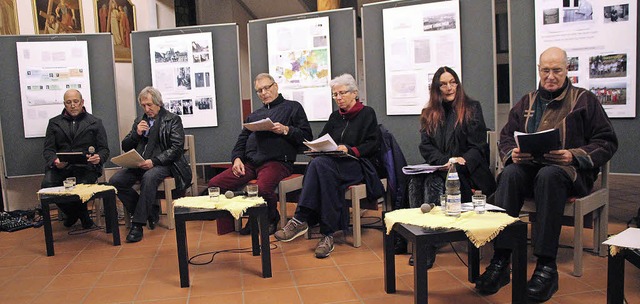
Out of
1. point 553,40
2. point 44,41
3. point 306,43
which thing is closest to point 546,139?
point 553,40

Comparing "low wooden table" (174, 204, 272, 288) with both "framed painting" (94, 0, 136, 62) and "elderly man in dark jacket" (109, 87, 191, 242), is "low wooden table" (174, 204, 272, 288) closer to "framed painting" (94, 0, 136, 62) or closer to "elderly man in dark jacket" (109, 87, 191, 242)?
"elderly man in dark jacket" (109, 87, 191, 242)

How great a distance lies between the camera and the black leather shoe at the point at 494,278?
2631 mm

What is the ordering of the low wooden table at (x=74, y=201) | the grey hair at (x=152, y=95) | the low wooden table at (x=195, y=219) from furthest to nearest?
the grey hair at (x=152, y=95)
the low wooden table at (x=74, y=201)
the low wooden table at (x=195, y=219)

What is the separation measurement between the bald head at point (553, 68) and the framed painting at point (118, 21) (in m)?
4.35

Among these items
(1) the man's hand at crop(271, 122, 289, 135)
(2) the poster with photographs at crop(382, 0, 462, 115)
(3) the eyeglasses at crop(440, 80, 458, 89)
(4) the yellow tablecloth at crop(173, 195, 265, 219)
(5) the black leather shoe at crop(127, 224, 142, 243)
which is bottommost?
(5) the black leather shoe at crop(127, 224, 142, 243)

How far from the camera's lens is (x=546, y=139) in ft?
8.75

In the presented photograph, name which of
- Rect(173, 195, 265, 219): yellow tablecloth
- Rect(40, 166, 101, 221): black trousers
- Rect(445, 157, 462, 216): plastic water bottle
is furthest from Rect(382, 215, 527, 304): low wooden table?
Rect(40, 166, 101, 221): black trousers

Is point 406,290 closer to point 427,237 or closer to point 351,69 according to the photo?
point 427,237

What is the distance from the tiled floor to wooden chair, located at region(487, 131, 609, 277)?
0.11m

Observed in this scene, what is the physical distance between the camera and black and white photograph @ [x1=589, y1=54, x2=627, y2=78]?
3503mm

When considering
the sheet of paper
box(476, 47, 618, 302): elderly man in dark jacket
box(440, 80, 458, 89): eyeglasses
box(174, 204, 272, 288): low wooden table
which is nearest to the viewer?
the sheet of paper

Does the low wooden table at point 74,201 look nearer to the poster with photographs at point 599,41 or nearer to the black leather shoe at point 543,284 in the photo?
the black leather shoe at point 543,284

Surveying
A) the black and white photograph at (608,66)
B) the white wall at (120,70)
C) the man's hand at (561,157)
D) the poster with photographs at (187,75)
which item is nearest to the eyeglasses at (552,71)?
the man's hand at (561,157)

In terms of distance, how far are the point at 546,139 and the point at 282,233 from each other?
1861 mm
